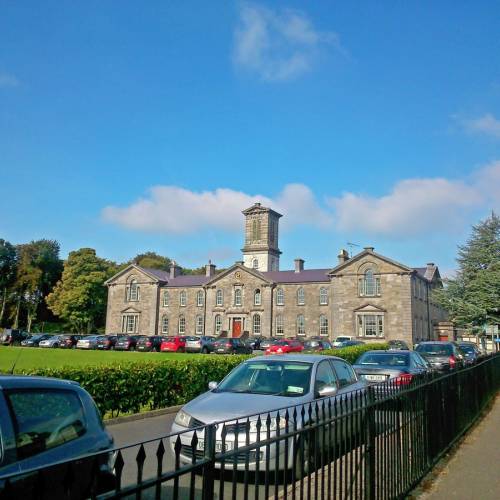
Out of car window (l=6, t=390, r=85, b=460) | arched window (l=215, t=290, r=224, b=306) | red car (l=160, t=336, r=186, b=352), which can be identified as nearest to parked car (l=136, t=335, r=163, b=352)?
red car (l=160, t=336, r=186, b=352)

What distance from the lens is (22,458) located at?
3.88 meters

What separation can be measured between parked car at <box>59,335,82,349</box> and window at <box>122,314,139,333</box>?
16.7 metres

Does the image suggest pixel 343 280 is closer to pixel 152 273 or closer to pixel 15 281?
pixel 152 273

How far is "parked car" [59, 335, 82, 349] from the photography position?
162 ft

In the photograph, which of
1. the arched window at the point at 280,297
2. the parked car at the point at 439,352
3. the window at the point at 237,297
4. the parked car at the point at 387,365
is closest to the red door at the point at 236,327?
the window at the point at 237,297

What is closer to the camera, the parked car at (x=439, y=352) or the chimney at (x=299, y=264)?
the parked car at (x=439, y=352)

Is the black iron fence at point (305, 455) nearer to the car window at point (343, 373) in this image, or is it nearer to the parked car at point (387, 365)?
the car window at point (343, 373)

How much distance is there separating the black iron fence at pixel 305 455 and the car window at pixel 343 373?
1713 mm

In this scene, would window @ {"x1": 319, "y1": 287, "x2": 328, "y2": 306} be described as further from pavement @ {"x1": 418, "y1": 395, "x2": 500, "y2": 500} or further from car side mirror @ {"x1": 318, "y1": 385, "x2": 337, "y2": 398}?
car side mirror @ {"x1": 318, "y1": 385, "x2": 337, "y2": 398}

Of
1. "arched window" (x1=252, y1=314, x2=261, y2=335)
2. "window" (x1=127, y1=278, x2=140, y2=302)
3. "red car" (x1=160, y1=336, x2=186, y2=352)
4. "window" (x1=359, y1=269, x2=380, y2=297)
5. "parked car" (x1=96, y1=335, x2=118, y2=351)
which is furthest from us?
"window" (x1=127, y1=278, x2=140, y2=302)

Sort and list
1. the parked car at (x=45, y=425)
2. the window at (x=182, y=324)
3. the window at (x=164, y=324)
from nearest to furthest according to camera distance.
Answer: the parked car at (x=45, y=425), the window at (x=182, y=324), the window at (x=164, y=324)

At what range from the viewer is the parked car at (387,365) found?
1345 cm

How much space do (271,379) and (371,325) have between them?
48.4m

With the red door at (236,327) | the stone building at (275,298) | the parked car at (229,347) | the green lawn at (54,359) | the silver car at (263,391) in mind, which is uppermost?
the stone building at (275,298)
